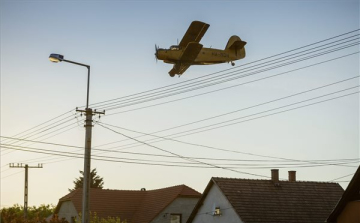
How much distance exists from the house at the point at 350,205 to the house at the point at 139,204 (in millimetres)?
26878

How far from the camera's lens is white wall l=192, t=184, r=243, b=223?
116ft

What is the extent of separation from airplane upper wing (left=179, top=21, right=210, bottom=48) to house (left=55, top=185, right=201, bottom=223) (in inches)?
933

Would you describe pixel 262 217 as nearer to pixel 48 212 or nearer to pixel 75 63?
pixel 75 63

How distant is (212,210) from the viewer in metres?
37.3

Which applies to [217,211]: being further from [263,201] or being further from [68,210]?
[68,210]

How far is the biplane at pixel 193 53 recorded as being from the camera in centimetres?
2722

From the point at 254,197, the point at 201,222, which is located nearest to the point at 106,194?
the point at 201,222

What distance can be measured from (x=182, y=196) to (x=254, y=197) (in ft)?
46.7

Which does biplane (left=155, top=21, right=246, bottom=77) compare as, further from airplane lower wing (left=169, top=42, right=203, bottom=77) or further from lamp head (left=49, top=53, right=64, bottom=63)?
lamp head (left=49, top=53, right=64, bottom=63)

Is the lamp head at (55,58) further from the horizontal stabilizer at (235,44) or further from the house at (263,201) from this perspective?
the house at (263,201)

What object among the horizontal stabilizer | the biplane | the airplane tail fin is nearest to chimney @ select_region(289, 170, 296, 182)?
the airplane tail fin

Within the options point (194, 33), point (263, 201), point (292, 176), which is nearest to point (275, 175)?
point (292, 176)

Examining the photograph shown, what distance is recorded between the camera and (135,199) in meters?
55.9

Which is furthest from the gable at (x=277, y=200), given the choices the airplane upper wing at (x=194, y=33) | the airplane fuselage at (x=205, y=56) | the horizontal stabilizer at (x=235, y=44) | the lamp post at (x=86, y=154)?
the lamp post at (x=86, y=154)
